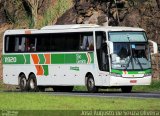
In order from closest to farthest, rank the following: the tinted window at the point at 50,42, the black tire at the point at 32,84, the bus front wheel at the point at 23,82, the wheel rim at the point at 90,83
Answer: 1. the wheel rim at the point at 90,83
2. the tinted window at the point at 50,42
3. the black tire at the point at 32,84
4. the bus front wheel at the point at 23,82

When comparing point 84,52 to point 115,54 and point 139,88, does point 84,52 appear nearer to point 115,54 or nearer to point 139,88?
point 115,54

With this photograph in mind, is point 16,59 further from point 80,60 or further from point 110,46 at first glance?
point 110,46

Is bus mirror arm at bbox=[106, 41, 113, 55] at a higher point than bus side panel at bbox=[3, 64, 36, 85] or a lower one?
higher

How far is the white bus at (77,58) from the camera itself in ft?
116

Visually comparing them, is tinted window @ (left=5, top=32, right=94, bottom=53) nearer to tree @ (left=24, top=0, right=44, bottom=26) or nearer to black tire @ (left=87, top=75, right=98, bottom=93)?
black tire @ (left=87, top=75, right=98, bottom=93)

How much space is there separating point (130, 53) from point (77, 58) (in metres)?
2.94

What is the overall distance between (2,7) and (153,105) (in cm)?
4746

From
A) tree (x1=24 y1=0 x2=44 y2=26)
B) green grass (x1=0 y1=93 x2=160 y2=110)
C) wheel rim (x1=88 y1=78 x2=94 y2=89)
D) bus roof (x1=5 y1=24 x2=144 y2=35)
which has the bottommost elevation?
green grass (x1=0 y1=93 x2=160 y2=110)

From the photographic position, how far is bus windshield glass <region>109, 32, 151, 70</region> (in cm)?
3525

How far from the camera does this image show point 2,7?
68500mm

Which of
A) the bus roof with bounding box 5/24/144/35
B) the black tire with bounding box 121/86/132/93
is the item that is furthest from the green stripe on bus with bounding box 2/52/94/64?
the black tire with bounding box 121/86/132/93

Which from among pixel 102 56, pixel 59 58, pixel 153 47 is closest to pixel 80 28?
pixel 59 58

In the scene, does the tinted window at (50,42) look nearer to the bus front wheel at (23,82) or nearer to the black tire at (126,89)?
the bus front wheel at (23,82)

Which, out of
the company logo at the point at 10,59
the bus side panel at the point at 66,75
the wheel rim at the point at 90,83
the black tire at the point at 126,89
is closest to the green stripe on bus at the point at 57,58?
the bus side panel at the point at 66,75
